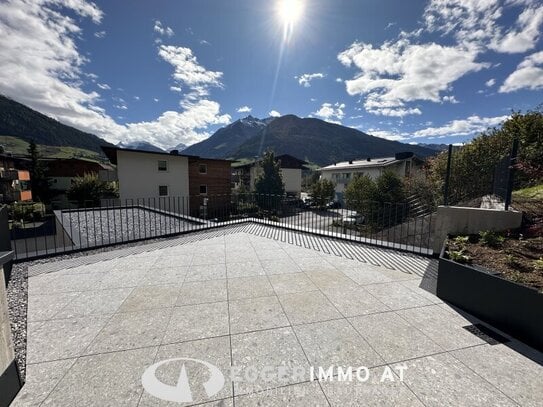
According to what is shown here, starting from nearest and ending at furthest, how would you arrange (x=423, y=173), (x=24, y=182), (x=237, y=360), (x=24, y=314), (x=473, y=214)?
(x=237, y=360)
(x=24, y=314)
(x=473, y=214)
(x=423, y=173)
(x=24, y=182)

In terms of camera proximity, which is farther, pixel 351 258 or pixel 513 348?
pixel 351 258

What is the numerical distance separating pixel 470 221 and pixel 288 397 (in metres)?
4.61

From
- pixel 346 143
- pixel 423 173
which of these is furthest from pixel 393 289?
pixel 346 143

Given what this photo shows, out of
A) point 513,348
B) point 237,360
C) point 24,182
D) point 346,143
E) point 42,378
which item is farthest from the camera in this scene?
point 346,143

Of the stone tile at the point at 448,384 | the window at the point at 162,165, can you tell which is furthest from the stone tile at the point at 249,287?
the window at the point at 162,165

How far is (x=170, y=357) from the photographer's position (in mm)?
1957

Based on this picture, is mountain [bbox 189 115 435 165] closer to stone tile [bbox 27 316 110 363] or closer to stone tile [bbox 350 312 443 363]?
stone tile [bbox 350 312 443 363]

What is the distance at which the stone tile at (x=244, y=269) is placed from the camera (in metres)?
3.71

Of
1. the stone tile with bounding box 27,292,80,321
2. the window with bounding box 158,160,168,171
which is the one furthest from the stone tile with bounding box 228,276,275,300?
the window with bounding box 158,160,168,171

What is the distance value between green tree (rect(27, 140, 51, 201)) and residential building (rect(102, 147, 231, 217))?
18337 mm

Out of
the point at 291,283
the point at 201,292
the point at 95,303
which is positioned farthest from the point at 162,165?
the point at 291,283

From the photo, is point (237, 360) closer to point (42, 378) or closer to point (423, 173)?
point (42, 378)

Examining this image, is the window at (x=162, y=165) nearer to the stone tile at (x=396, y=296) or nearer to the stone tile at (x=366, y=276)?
the stone tile at (x=366, y=276)

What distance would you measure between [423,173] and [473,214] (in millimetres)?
9823
